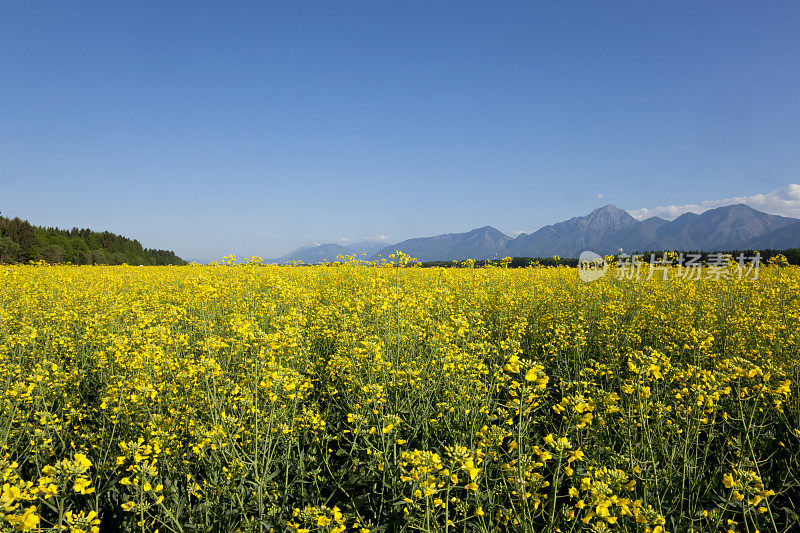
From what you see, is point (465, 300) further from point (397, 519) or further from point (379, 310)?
point (397, 519)

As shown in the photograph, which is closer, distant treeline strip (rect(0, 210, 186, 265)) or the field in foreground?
the field in foreground

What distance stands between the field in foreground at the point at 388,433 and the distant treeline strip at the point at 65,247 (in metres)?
40.9

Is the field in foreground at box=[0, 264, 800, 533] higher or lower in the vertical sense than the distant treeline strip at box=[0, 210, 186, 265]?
lower

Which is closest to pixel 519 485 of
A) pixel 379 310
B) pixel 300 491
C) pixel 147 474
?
pixel 300 491

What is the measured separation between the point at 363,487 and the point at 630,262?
14061 mm

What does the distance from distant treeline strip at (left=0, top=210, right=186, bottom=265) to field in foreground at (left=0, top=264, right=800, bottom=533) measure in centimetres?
4089

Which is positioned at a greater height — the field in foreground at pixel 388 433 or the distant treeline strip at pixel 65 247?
the distant treeline strip at pixel 65 247

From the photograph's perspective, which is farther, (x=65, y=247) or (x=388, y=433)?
(x=65, y=247)

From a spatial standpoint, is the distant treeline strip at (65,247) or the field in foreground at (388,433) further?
the distant treeline strip at (65,247)

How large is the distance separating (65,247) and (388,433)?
55882mm

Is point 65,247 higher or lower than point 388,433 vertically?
higher

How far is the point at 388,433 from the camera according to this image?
2791 mm

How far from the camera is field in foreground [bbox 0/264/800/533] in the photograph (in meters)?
2.01

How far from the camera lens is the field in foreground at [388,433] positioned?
6.58ft
